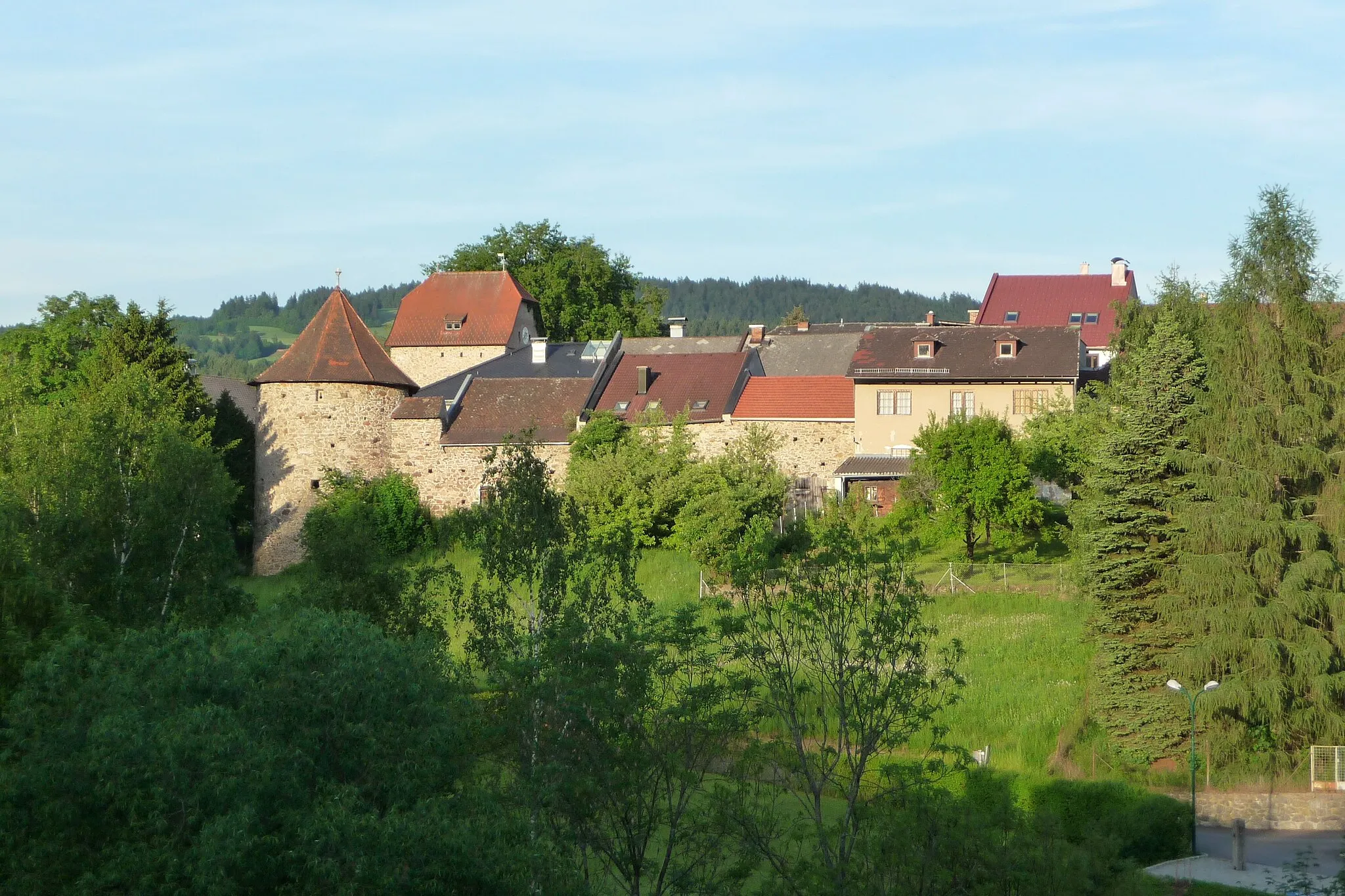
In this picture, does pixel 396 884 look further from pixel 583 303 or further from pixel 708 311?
pixel 708 311

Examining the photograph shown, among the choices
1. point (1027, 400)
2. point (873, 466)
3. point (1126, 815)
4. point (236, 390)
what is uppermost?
point (236, 390)

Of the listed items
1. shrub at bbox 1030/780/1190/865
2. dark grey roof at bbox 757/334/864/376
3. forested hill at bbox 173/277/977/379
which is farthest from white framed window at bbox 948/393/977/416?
forested hill at bbox 173/277/977/379

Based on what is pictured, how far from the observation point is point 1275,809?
79.7 feet

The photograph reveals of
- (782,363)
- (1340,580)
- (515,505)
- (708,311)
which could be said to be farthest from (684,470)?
(708,311)

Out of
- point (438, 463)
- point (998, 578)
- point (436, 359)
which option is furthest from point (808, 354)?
point (998, 578)

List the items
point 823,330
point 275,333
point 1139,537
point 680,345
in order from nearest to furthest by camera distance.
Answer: point 1139,537 < point 680,345 < point 823,330 < point 275,333

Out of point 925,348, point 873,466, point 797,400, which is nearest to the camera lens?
point 873,466

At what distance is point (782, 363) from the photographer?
168 ft

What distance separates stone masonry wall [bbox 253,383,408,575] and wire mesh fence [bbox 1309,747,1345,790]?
27.1 m

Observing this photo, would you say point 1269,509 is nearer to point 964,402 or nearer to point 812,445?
point 964,402

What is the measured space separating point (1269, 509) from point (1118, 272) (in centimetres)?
3569

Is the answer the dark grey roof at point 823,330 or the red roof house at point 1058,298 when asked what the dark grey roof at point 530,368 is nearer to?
the dark grey roof at point 823,330

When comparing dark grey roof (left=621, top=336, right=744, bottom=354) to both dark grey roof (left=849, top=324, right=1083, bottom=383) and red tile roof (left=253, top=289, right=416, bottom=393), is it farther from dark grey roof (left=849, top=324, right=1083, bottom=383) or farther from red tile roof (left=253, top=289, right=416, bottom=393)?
dark grey roof (left=849, top=324, right=1083, bottom=383)

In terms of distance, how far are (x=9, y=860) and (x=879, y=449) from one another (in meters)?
29.3
